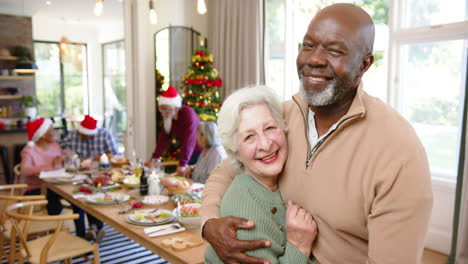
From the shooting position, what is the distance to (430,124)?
398cm

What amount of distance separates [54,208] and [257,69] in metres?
3.01

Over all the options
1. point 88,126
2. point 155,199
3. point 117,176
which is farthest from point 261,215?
point 88,126

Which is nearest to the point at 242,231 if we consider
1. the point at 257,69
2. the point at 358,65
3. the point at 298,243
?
the point at 298,243

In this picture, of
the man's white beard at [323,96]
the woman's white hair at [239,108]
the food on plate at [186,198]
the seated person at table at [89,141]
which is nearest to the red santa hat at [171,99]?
the seated person at table at [89,141]

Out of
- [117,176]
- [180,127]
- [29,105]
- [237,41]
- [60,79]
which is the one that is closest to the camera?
[117,176]

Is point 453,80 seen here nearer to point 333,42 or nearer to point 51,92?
point 333,42

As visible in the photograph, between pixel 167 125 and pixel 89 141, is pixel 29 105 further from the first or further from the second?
pixel 167 125

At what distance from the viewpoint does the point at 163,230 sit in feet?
7.20

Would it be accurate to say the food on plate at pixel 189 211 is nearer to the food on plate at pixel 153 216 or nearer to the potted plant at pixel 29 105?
the food on plate at pixel 153 216

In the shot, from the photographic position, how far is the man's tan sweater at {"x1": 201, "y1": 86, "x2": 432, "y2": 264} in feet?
3.14

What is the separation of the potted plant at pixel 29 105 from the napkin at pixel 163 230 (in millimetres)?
6923

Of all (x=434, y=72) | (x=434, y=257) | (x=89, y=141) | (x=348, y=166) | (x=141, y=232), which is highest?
(x=434, y=72)

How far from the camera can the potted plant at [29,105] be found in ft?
26.5

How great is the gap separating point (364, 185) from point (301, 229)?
24 cm
